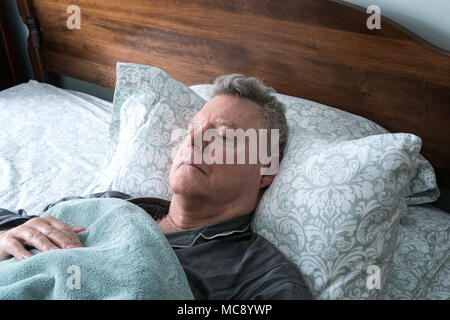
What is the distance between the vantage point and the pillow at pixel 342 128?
128 cm

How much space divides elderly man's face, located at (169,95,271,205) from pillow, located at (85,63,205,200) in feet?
0.54

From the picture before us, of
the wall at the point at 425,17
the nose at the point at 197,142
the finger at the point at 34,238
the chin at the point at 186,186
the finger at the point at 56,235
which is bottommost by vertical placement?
the finger at the point at 34,238

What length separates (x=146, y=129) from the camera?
1.40m

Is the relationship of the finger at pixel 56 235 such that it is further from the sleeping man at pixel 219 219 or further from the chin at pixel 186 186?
the chin at pixel 186 186

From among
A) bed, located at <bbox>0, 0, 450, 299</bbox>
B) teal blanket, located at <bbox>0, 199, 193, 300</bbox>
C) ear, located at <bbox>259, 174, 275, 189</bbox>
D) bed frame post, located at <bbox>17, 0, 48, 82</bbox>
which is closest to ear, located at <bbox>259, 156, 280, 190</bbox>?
ear, located at <bbox>259, 174, 275, 189</bbox>

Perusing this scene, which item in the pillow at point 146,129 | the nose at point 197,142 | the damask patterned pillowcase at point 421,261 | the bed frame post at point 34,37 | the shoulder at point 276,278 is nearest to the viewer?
the shoulder at point 276,278

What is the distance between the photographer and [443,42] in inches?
51.0

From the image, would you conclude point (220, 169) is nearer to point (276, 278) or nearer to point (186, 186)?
point (186, 186)

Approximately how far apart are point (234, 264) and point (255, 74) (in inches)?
33.3

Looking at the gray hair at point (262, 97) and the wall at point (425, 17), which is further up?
the wall at point (425, 17)

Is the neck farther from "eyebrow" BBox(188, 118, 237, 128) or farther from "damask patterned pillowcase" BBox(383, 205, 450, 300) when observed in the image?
"damask patterned pillowcase" BBox(383, 205, 450, 300)

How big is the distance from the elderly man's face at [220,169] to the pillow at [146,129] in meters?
0.16

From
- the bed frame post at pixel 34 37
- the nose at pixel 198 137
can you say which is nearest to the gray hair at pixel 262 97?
the nose at pixel 198 137
